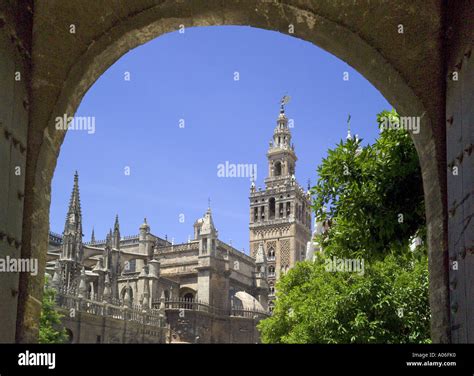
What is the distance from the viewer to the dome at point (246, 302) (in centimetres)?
7112

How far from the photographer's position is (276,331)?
3197 centimetres

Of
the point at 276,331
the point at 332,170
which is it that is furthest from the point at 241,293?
the point at 332,170

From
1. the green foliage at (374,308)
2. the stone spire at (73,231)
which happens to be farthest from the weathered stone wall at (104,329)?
the green foliage at (374,308)

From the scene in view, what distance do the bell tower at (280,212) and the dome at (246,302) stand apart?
17.8 metres

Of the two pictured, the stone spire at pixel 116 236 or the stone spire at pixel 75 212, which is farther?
the stone spire at pixel 116 236

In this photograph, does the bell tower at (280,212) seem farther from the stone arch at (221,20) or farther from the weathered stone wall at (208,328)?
the stone arch at (221,20)

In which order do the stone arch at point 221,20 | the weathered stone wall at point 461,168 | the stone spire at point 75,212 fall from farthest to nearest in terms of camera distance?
the stone spire at point 75,212 < the stone arch at point 221,20 < the weathered stone wall at point 461,168

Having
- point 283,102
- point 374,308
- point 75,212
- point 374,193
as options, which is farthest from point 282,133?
point 374,193

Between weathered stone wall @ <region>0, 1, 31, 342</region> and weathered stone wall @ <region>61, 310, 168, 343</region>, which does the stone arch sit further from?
weathered stone wall @ <region>61, 310, 168, 343</region>

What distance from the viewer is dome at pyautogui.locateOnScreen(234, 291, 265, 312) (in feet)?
233

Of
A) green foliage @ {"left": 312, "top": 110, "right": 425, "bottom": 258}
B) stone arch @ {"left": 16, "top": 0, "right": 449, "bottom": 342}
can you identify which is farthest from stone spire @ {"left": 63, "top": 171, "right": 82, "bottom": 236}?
stone arch @ {"left": 16, "top": 0, "right": 449, "bottom": 342}

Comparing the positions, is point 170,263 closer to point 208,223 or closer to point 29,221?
point 208,223

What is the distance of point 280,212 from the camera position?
313ft
